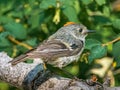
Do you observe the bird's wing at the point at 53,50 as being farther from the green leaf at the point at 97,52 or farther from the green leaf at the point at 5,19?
the green leaf at the point at 5,19

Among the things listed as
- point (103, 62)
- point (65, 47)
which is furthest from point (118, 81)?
point (65, 47)

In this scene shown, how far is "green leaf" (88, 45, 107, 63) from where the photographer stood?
4.75 metres

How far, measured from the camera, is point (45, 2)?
5.23 meters

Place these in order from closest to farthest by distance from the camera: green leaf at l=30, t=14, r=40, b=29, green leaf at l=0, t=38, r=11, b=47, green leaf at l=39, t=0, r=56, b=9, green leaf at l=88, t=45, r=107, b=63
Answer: green leaf at l=88, t=45, r=107, b=63, green leaf at l=39, t=0, r=56, b=9, green leaf at l=0, t=38, r=11, b=47, green leaf at l=30, t=14, r=40, b=29

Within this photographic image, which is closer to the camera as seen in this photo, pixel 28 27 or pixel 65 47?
pixel 65 47

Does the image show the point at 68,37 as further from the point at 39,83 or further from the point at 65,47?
the point at 39,83

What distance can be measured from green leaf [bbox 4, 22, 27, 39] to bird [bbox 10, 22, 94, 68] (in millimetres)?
853

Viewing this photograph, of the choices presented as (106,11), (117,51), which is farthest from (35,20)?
(117,51)

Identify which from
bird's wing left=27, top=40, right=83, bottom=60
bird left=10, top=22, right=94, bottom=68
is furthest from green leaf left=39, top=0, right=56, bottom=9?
bird's wing left=27, top=40, right=83, bottom=60

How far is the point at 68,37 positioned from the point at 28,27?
1160mm

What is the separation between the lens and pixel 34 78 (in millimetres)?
4730

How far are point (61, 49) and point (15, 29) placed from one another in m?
1.25

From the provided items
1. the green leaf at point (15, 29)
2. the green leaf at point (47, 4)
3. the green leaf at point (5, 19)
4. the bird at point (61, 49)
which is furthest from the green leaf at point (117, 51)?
the green leaf at point (5, 19)

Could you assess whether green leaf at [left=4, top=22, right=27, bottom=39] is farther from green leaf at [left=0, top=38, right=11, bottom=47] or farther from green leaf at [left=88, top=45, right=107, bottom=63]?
green leaf at [left=88, top=45, right=107, bottom=63]
